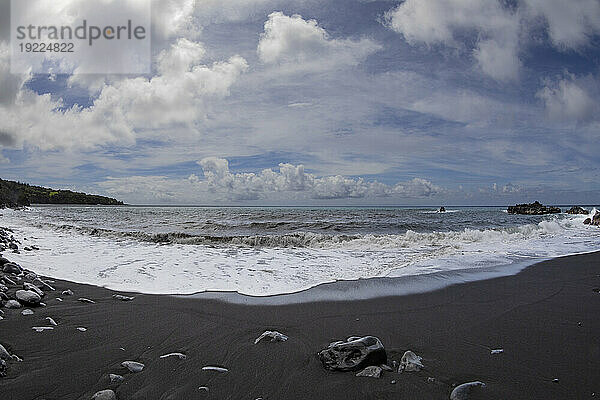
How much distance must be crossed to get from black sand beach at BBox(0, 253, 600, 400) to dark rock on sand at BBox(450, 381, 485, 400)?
0.06m

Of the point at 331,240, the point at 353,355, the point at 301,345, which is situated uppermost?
the point at 353,355

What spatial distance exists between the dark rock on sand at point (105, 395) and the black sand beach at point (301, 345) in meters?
0.08

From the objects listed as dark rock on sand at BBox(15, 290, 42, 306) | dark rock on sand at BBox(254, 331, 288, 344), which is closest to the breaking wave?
dark rock on sand at BBox(15, 290, 42, 306)

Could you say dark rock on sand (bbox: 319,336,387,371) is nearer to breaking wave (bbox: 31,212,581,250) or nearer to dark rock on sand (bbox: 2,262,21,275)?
dark rock on sand (bbox: 2,262,21,275)

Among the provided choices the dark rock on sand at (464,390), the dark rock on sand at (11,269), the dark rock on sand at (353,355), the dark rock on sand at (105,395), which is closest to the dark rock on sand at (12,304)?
the dark rock on sand at (11,269)

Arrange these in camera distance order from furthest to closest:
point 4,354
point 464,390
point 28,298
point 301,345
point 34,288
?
point 34,288, point 28,298, point 301,345, point 4,354, point 464,390

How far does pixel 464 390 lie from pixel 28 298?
542cm

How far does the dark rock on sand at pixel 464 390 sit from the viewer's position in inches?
102

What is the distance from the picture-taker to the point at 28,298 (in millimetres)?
4770

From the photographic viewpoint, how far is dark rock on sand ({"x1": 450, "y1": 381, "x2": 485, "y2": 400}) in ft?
8.54

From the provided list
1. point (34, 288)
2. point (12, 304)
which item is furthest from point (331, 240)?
point (12, 304)

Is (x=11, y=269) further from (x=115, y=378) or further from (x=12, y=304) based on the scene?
(x=115, y=378)

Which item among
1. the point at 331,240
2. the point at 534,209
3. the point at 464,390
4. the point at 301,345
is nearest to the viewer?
the point at 464,390

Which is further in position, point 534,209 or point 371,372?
point 534,209
